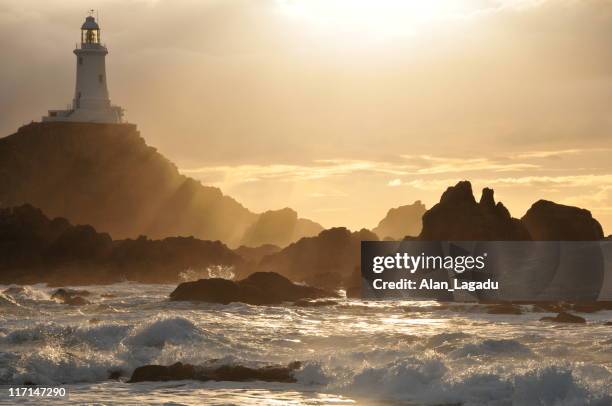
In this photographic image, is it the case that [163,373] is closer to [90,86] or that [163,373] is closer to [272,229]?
[90,86]

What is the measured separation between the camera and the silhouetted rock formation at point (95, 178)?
149 meters

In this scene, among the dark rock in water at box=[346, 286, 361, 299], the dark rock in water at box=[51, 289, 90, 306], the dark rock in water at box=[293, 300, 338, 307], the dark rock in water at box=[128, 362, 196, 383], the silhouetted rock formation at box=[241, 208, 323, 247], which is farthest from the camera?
the silhouetted rock formation at box=[241, 208, 323, 247]

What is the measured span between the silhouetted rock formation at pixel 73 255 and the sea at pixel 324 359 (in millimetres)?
53401

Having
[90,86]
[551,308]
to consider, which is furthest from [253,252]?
[551,308]

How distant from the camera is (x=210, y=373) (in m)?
28.8

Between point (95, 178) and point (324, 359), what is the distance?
128296mm

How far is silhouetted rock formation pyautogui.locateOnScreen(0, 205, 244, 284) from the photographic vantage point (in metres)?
101

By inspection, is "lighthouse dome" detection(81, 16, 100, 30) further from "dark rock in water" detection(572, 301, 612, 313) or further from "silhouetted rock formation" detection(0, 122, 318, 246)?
"dark rock in water" detection(572, 301, 612, 313)

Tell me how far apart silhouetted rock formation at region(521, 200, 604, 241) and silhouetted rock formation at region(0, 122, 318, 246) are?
86.4m

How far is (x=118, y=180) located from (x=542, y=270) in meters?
96.4

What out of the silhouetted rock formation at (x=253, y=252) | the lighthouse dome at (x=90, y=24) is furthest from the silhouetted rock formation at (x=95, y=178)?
the silhouetted rock formation at (x=253, y=252)

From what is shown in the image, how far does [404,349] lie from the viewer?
32688 millimetres

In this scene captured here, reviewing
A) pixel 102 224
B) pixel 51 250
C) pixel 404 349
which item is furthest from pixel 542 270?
pixel 102 224

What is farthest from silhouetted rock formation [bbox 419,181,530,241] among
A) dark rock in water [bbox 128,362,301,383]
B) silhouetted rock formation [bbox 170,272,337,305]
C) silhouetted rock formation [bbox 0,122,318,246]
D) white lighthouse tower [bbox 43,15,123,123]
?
silhouetted rock formation [bbox 0,122,318,246]
